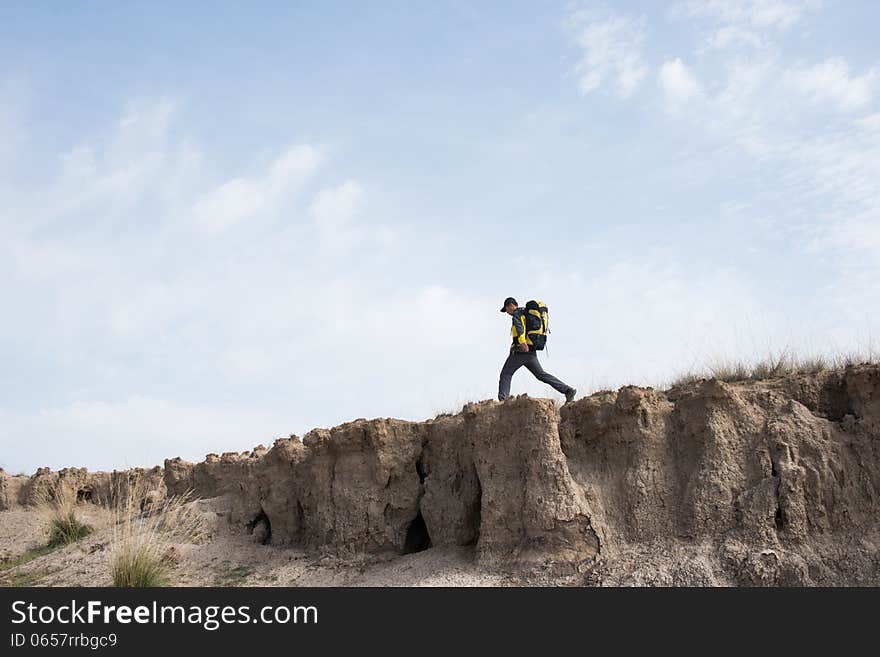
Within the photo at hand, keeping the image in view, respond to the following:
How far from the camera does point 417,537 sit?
11.6 m

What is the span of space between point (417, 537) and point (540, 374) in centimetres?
290

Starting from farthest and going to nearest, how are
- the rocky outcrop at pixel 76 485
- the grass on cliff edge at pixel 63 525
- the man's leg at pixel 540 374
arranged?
the rocky outcrop at pixel 76 485, the grass on cliff edge at pixel 63 525, the man's leg at pixel 540 374

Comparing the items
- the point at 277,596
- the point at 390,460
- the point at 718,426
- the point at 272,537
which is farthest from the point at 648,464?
the point at 272,537

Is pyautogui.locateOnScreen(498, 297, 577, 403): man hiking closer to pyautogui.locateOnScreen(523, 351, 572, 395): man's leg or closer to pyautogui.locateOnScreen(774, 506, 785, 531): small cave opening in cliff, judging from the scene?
pyautogui.locateOnScreen(523, 351, 572, 395): man's leg

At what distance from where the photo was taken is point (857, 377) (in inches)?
379

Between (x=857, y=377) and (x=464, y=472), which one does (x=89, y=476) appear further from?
(x=857, y=377)

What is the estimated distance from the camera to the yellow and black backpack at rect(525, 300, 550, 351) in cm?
1166

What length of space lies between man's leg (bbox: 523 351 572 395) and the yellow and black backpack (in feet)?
0.60

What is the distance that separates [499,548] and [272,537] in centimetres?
437

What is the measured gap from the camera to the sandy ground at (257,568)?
10055mm

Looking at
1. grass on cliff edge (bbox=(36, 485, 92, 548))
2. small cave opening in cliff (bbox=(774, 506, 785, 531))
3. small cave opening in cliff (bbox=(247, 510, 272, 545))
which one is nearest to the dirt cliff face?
small cave opening in cliff (bbox=(774, 506, 785, 531))

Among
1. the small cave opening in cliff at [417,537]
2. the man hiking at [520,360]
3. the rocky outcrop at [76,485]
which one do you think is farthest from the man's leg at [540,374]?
the rocky outcrop at [76,485]

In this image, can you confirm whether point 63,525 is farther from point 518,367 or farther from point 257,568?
point 518,367

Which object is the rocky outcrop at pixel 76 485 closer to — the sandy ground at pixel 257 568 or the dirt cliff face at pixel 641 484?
the sandy ground at pixel 257 568
